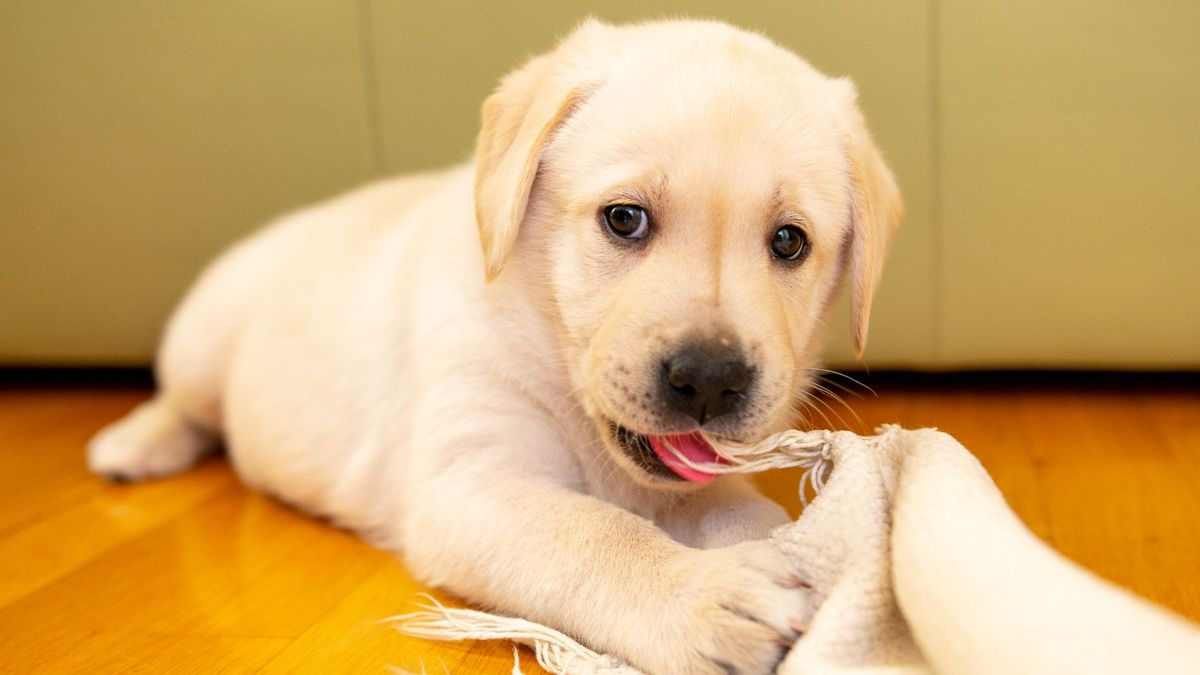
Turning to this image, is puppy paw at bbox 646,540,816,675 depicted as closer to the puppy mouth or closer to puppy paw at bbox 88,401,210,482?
the puppy mouth

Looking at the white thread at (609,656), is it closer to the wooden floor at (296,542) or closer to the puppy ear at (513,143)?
the wooden floor at (296,542)

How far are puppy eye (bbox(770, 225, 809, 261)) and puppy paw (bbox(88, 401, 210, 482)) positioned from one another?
1967mm

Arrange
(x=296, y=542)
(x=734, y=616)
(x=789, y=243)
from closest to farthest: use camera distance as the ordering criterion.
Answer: (x=734, y=616) → (x=789, y=243) → (x=296, y=542)

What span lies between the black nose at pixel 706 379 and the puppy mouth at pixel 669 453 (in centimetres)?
12

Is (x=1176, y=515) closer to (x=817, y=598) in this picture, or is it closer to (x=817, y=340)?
(x=817, y=340)

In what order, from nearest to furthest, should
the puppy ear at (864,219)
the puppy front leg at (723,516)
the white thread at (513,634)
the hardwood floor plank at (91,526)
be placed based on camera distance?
the white thread at (513,634) < the puppy front leg at (723,516) < the puppy ear at (864,219) < the hardwood floor plank at (91,526)

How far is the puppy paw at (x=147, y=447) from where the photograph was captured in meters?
2.94

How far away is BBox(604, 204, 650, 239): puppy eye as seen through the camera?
1.87 meters

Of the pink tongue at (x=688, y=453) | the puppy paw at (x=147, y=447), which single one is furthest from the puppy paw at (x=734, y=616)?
the puppy paw at (x=147, y=447)

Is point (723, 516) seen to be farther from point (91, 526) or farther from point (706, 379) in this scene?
point (91, 526)

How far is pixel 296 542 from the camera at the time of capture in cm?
242

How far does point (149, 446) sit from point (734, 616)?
2096 millimetres

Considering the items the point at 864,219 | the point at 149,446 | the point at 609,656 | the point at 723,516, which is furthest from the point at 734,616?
the point at 149,446

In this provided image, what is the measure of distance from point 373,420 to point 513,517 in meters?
0.73
